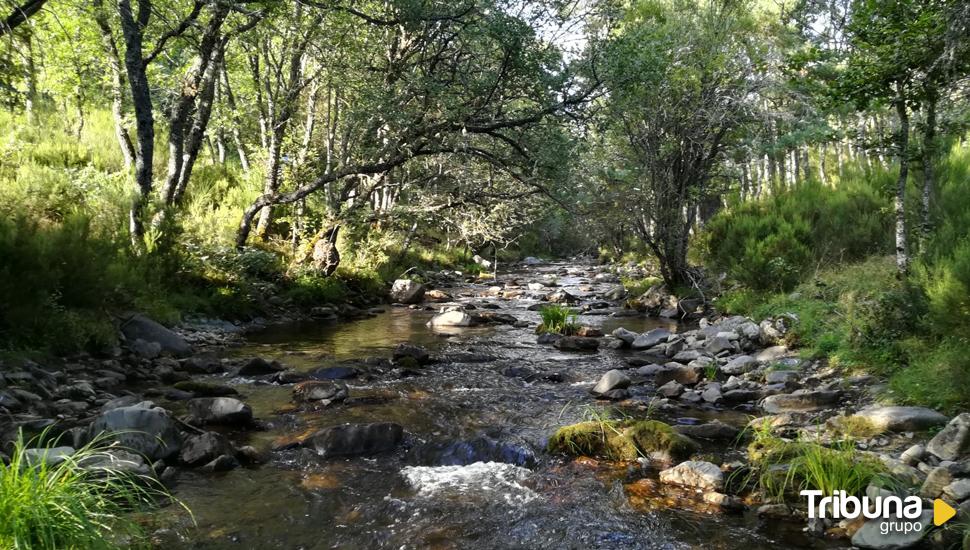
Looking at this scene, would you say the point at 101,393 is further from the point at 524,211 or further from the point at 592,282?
the point at 592,282

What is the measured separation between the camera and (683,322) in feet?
51.8

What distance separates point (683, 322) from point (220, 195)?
14.5 m

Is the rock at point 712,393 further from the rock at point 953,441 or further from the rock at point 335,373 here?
the rock at point 335,373

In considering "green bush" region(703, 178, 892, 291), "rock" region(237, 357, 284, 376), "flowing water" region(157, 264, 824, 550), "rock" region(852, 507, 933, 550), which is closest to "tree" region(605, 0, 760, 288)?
"green bush" region(703, 178, 892, 291)

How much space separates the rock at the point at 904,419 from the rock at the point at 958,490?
1478mm

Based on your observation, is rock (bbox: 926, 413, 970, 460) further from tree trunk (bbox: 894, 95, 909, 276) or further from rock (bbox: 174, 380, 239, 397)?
rock (bbox: 174, 380, 239, 397)

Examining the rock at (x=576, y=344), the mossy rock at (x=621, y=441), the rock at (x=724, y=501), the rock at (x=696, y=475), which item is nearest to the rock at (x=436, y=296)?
the rock at (x=576, y=344)

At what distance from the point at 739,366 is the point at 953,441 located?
4.74m

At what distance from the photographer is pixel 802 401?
7.80 meters

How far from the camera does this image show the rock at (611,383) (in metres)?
9.15

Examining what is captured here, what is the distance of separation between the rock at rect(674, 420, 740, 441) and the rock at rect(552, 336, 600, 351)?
18.0 feet

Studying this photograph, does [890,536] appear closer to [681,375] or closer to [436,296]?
[681,375]

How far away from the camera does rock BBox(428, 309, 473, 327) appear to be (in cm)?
1545

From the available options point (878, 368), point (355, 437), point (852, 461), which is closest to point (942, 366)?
point (878, 368)
